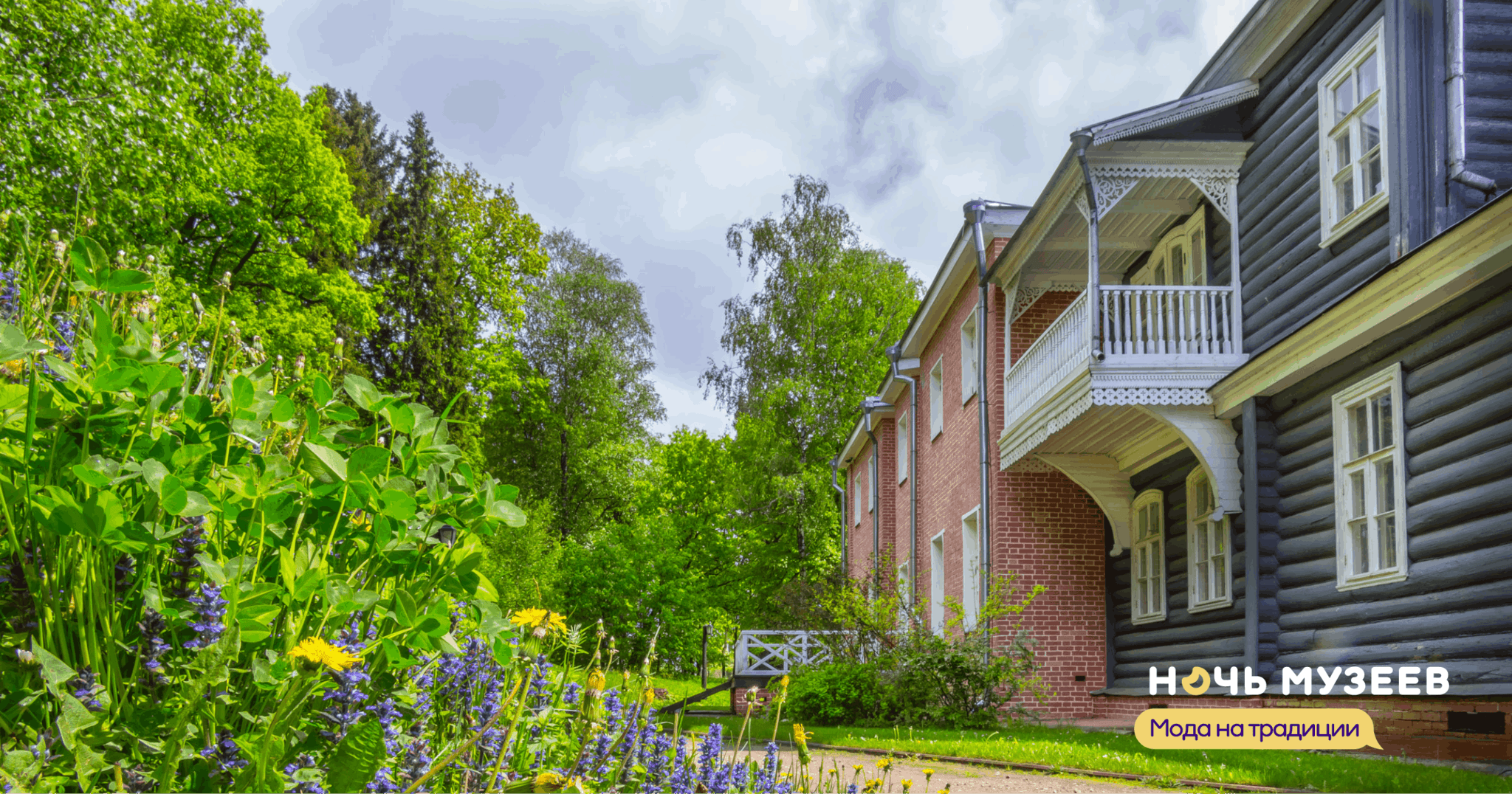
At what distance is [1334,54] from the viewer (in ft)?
29.0

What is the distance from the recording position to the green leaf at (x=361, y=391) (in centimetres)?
203

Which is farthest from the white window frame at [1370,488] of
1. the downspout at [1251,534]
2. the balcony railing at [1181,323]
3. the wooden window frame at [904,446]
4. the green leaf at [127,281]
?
the wooden window frame at [904,446]

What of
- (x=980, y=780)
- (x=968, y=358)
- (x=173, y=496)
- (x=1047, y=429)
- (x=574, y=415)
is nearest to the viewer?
(x=173, y=496)

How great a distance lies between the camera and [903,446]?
855 inches

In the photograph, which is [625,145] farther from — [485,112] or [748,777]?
[748,777]

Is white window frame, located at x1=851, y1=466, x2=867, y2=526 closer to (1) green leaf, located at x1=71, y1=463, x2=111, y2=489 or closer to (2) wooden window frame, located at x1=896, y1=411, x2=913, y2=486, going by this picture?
(2) wooden window frame, located at x1=896, y1=411, x2=913, y2=486

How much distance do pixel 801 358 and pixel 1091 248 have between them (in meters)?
19.3

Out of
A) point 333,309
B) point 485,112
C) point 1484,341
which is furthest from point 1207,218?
point 333,309

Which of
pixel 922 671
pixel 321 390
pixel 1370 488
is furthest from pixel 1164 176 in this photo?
pixel 321 390

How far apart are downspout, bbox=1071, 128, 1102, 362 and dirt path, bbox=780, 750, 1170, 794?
4172 millimetres

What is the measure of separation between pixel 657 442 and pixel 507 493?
35.9 m

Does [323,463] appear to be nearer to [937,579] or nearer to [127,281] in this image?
[127,281]

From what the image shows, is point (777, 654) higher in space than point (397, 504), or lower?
lower

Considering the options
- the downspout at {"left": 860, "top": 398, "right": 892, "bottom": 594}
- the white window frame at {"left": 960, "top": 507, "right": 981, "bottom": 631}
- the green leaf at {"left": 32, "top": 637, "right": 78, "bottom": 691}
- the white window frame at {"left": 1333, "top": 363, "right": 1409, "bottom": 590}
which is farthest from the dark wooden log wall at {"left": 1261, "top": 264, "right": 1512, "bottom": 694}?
the downspout at {"left": 860, "top": 398, "right": 892, "bottom": 594}
